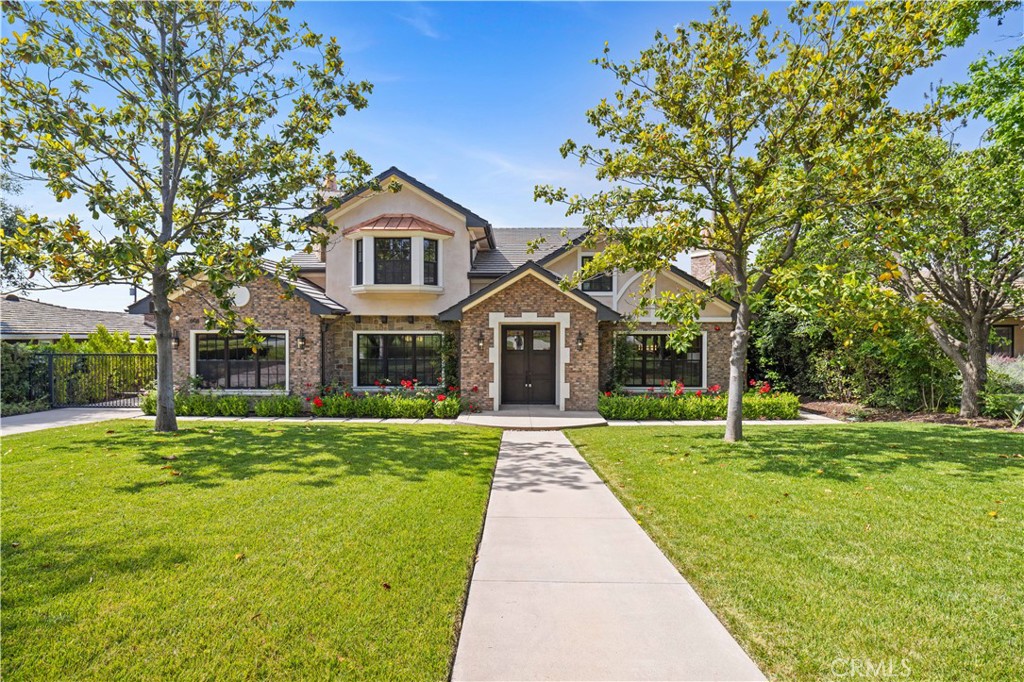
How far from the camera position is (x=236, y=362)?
1552cm

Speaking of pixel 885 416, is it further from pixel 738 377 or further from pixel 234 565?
pixel 234 565

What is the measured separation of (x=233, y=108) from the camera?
11070mm

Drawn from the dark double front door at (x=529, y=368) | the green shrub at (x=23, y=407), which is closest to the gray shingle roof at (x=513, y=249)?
the dark double front door at (x=529, y=368)

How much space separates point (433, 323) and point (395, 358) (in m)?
1.77

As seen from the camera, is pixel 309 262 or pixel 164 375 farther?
pixel 309 262

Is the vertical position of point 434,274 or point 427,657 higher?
point 434,274

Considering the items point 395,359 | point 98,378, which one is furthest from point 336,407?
point 98,378

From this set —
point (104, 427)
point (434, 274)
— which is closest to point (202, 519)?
point (104, 427)

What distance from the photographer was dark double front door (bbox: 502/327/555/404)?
51.1 feet

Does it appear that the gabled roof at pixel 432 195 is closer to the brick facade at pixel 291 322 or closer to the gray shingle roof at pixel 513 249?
the gray shingle roof at pixel 513 249

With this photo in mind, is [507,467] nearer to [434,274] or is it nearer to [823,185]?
[823,185]

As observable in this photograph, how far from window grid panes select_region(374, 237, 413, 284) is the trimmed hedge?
7.56m

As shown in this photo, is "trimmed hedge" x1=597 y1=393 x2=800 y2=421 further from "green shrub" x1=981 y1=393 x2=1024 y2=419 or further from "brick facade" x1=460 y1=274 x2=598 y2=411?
"green shrub" x1=981 y1=393 x2=1024 y2=419

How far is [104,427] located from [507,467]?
10067 mm
